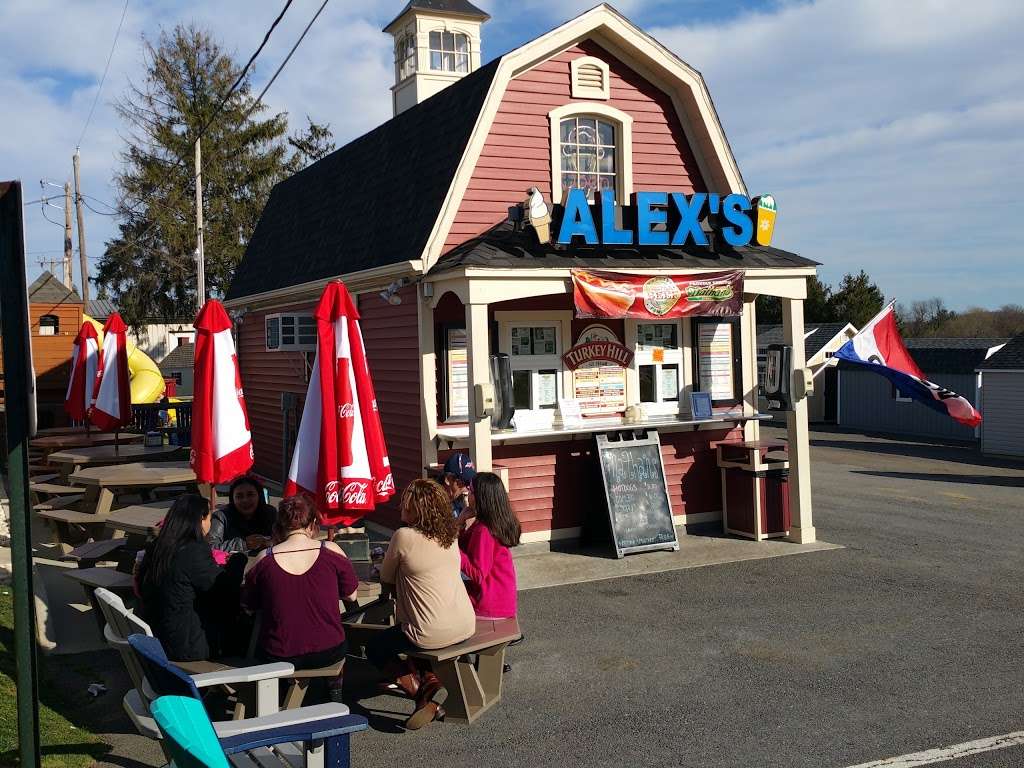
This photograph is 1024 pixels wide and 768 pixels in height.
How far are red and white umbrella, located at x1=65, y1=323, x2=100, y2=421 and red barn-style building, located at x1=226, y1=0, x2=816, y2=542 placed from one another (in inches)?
171

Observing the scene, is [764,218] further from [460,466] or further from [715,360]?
[460,466]

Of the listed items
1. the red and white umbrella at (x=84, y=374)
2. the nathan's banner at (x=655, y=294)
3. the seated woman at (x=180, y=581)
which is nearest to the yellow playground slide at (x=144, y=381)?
the red and white umbrella at (x=84, y=374)

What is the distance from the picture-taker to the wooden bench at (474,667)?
5.93 metres

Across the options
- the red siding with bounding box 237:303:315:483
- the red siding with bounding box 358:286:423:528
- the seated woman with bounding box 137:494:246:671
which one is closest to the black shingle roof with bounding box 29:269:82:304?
the red siding with bounding box 237:303:315:483

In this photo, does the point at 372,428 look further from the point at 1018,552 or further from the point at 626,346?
the point at 1018,552

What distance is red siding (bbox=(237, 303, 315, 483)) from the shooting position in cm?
1580

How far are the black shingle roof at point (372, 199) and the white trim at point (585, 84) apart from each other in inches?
42.8

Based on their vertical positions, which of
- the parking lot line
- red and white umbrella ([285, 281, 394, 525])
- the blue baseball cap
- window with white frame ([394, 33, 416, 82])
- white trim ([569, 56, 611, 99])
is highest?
window with white frame ([394, 33, 416, 82])

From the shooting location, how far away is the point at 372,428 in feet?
24.8

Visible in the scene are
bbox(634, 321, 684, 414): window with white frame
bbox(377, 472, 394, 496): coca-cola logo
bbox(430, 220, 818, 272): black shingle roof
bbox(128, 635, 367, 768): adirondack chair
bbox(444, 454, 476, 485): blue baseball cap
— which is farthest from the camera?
bbox(634, 321, 684, 414): window with white frame

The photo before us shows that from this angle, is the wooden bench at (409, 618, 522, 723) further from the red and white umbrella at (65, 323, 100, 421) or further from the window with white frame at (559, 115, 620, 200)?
the red and white umbrella at (65, 323, 100, 421)

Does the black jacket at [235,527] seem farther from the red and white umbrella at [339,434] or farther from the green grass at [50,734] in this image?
the green grass at [50,734]

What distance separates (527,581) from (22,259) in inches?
270

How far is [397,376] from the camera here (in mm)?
11922
